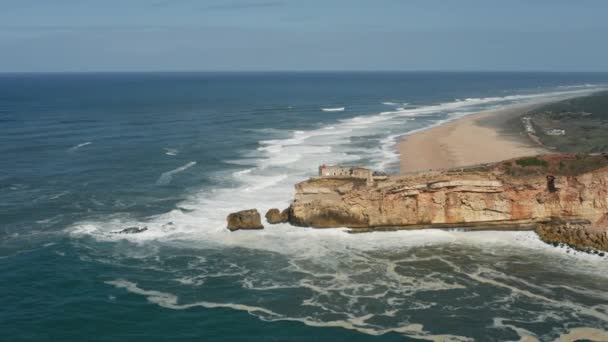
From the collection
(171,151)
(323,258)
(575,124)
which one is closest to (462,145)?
(575,124)

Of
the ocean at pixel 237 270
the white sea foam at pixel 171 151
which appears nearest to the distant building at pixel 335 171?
the ocean at pixel 237 270

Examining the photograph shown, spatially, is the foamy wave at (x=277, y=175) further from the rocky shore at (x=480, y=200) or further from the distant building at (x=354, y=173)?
the distant building at (x=354, y=173)

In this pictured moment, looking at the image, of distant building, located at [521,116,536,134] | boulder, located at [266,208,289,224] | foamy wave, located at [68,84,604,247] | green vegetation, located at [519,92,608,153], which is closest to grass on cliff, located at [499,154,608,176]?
foamy wave, located at [68,84,604,247]

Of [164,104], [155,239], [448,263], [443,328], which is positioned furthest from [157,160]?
[164,104]

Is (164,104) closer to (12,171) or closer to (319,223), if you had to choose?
(12,171)

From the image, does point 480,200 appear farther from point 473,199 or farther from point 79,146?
point 79,146

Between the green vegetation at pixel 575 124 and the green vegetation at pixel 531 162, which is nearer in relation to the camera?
the green vegetation at pixel 531 162
